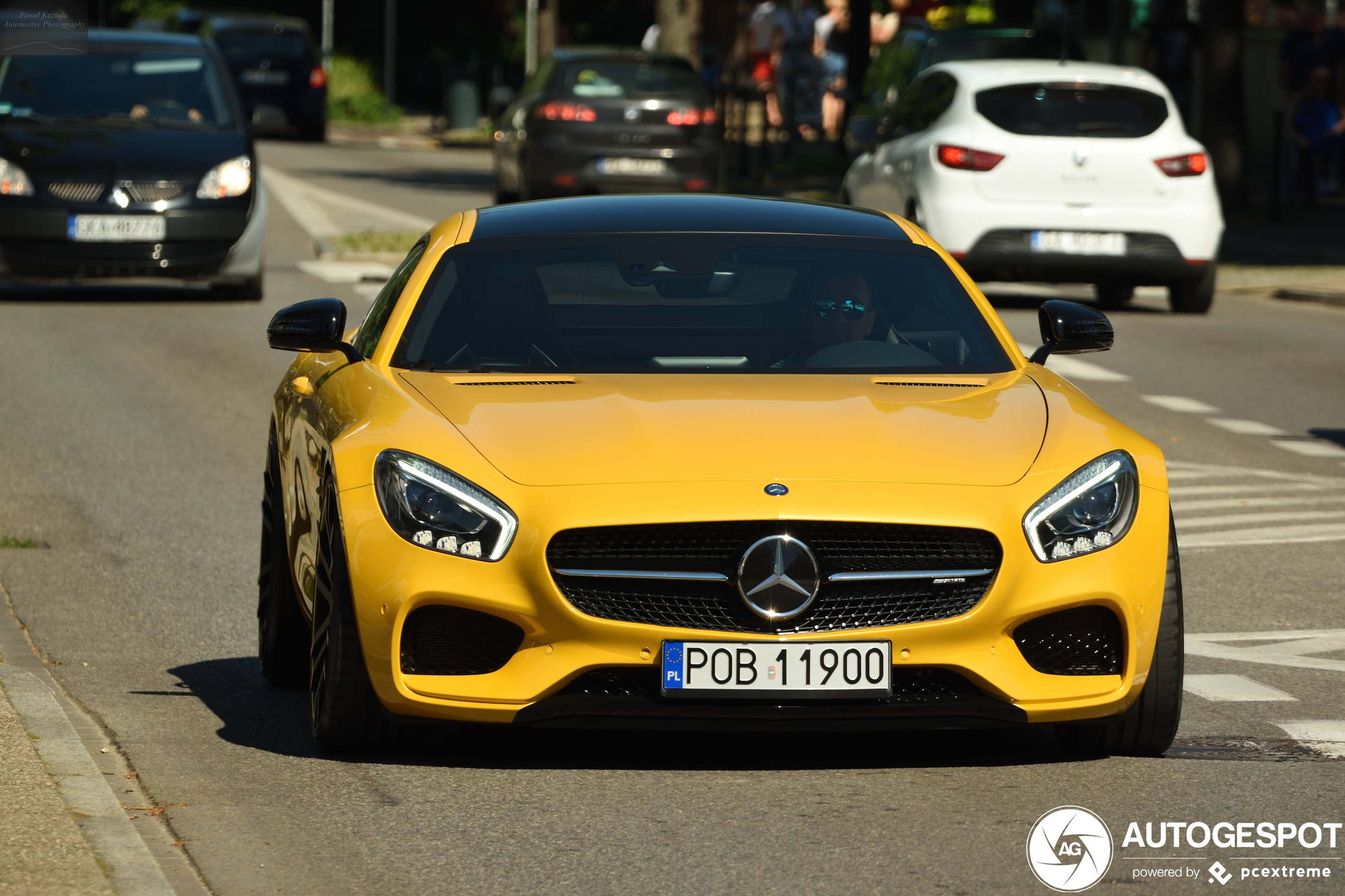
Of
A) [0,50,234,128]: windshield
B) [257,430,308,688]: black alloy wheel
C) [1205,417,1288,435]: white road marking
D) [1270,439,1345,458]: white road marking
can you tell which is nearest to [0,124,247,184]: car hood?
[0,50,234,128]: windshield

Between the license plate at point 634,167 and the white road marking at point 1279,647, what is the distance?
1603 cm

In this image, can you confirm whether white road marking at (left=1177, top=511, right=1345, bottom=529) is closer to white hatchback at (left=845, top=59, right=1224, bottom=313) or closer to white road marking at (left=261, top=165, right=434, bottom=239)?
white hatchback at (left=845, top=59, right=1224, bottom=313)

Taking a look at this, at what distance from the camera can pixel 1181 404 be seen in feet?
45.3

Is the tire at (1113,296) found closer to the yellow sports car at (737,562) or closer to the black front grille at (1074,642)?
the yellow sports car at (737,562)

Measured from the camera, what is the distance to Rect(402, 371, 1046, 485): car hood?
5.46m

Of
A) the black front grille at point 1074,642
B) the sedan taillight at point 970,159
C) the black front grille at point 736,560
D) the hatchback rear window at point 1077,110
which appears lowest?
the sedan taillight at point 970,159

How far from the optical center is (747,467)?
215 inches

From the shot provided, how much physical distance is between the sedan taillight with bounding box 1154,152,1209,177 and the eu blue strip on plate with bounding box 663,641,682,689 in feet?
42.3

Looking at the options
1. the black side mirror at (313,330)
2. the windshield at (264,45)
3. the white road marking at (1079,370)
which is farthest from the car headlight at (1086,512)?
the windshield at (264,45)

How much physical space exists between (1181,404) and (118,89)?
8804mm

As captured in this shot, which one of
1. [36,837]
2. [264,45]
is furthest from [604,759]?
[264,45]

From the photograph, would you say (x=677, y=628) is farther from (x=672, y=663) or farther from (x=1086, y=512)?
(x=1086, y=512)

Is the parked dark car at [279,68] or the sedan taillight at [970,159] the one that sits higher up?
the sedan taillight at [970,159]

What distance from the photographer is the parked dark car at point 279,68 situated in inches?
1758
